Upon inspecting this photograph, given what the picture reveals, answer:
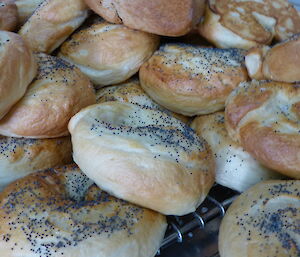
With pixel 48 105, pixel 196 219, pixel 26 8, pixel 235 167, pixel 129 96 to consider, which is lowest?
pixel 196 219

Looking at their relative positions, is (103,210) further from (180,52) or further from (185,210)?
(180,52)

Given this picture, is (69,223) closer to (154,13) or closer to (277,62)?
(154,13)

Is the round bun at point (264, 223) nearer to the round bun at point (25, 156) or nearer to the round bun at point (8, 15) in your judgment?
the round bun at point (25, 156)

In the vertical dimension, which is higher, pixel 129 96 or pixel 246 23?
pixel 246 23

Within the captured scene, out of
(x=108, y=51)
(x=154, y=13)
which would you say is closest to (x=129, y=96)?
(x=108, y=51)

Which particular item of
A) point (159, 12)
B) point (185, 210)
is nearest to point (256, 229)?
point (185, 210)

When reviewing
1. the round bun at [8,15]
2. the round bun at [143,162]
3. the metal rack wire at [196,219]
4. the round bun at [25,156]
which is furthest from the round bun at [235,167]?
the round bun at [8,15]

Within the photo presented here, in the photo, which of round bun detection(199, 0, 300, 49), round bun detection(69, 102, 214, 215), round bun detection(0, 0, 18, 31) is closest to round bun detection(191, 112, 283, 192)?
round bun detection(69, 102, 214, 215)
